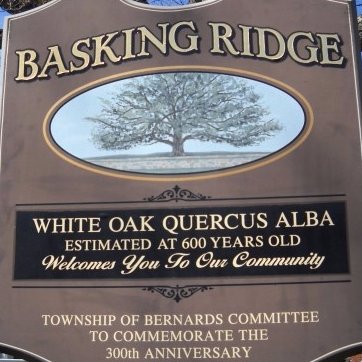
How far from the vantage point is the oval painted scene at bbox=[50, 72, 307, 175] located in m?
5.16

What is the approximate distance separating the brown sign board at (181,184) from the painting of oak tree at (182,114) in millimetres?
12

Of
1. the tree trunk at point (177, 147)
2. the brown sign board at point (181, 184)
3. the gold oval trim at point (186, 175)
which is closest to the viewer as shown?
the brown sign board at point (181, 184)

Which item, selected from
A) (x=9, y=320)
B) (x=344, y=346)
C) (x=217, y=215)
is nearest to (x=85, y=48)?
(x=217, y=215)

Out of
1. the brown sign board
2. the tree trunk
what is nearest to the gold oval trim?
the brown sign board

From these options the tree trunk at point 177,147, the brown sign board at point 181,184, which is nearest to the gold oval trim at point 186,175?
the brown sign board at point 181,184

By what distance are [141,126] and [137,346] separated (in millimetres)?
1695

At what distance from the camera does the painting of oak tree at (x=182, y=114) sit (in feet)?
17.1

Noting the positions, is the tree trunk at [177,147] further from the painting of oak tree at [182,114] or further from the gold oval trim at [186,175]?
the gold oval trim at [186,175]

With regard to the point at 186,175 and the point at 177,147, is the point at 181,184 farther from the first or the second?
the point at 177,147

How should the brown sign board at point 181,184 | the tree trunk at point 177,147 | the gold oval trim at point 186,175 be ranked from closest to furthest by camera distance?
the brown sign board at point 181,184, the gold oval trim at point 186,175, the tree trunk at point 177,147

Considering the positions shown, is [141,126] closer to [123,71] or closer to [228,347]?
[123,71]

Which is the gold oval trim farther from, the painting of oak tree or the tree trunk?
the tree trunk

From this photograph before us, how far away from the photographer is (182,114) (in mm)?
5293

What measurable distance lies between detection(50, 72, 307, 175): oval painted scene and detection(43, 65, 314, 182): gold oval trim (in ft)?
0.09
